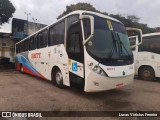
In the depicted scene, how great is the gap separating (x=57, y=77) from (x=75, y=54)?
6.58ft

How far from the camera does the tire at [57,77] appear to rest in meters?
6.95

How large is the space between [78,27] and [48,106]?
2.66m

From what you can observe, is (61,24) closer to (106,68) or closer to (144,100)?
(106,68)

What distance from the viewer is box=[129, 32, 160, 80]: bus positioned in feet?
31.8

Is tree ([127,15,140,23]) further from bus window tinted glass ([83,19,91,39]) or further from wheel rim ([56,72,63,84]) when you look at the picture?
bus window tinted glass ([83,19,91,39])

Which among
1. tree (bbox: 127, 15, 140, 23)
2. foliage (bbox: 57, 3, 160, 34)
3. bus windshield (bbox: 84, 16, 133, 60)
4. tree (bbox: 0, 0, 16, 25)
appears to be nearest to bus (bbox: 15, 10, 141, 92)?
bus windshield (bbox: 84, 16, 133, 60)

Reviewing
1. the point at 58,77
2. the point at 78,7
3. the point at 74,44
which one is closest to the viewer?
the point at 74,44

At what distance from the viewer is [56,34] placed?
7.30 meters

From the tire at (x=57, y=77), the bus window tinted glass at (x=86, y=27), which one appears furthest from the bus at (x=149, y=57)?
the bus window tinted glass at (x=86, y=27)

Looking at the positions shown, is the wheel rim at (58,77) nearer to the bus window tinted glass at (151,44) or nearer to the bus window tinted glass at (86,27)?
the bus window tinted glass at (86,27)

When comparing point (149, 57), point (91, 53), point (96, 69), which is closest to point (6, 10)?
point (149, 57)

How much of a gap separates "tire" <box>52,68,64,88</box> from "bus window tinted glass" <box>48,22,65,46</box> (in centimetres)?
123

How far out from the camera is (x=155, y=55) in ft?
31.8

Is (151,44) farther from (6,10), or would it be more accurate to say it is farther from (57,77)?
(6,10)
